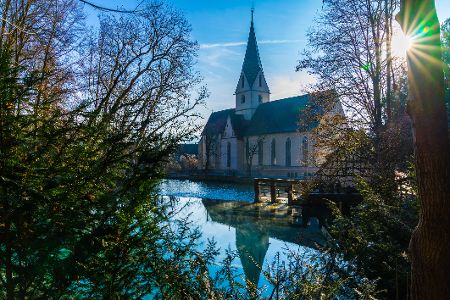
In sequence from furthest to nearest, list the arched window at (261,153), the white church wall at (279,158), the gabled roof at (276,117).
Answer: the arched window at (261,153) < the gabled roof at (276,117) < the white church wall at (279,158)

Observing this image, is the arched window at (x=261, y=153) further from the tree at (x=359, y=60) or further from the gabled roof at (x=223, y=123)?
the tree at (x=359, y=60)

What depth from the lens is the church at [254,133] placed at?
157 ft

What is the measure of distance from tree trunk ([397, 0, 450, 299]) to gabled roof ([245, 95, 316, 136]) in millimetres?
44781

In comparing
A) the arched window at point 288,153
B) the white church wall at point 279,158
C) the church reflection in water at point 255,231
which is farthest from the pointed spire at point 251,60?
the church reflection in water at point 255,231

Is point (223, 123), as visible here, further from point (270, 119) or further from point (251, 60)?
point (251, 60)

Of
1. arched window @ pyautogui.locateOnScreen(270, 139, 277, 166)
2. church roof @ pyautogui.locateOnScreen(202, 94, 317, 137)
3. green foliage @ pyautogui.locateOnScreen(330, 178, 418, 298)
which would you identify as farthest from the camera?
arched window @ pyautogui.locateOnScreen(270, 139, 277, 166)

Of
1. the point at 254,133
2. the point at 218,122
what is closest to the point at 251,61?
the point at 254,133

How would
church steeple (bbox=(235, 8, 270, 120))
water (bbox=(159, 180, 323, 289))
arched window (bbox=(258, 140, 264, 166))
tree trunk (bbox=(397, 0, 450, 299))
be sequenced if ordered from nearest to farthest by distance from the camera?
tree trunk (bbox=(397, 0, 450, 299)) < water (bbox=(159, 180, 323, 289)) < arched window (bbox=(258, 140, 264, 166)) < church steeple (bbox=(235, 8, 270, 120))

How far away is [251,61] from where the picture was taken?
53.3m

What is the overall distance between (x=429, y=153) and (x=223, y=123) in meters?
57.4

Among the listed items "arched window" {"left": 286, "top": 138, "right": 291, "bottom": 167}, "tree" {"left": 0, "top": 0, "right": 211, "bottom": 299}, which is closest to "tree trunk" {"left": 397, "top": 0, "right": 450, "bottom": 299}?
"tree" {"left": 0, "top": 0, "right": 211, "bottom": 299}

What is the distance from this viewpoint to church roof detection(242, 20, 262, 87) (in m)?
52.2

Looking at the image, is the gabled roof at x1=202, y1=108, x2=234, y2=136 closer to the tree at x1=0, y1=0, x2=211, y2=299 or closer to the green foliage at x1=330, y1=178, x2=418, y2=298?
Result: the green foliage at x1=330, y1=178, x2=418, y2=298

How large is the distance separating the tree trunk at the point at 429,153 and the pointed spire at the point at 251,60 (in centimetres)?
5188
